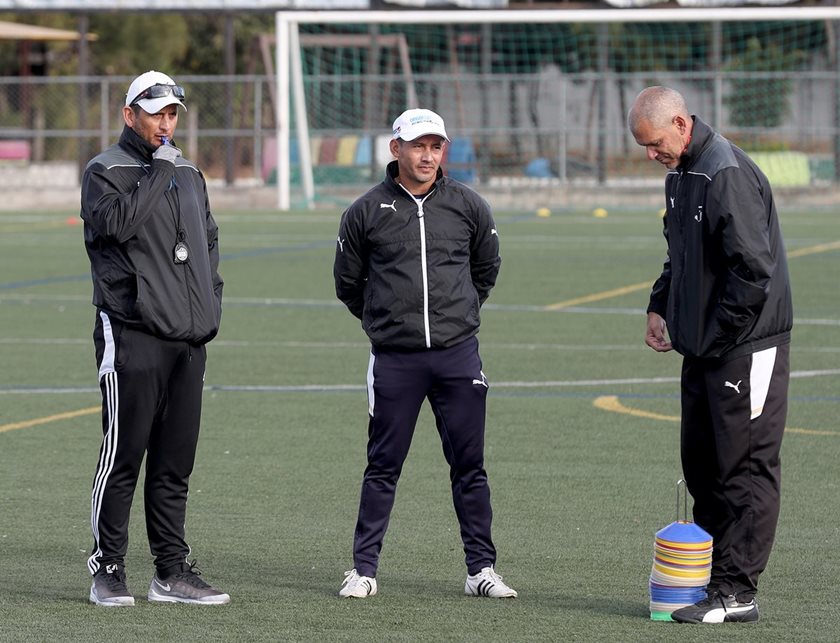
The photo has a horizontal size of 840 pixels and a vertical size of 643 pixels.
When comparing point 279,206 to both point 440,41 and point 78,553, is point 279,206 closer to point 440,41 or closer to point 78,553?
point 440,41

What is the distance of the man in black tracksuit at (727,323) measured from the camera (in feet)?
19.7

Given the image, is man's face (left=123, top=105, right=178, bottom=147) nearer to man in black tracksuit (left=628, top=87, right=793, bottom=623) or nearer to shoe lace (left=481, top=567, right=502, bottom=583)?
man in black tracksuit (left=628, top=87, right=793, bottom=623)

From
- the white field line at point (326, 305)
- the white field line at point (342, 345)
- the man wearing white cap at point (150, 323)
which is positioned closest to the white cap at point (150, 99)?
the man wearing white cap at point (150, 323)

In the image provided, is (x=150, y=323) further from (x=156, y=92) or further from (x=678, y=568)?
(x=678, y=568)

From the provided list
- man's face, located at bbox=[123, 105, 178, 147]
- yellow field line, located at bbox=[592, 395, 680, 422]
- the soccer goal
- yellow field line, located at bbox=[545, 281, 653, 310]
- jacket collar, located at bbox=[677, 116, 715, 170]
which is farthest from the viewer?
the soccer goal

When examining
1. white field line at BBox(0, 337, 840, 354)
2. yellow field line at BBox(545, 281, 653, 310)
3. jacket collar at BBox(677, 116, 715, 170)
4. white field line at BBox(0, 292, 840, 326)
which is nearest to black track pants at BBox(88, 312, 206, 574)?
jacket collar at BBox(677, 116, 715, 170)

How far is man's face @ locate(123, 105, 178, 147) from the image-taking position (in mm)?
6363

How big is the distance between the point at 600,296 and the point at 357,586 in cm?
1204

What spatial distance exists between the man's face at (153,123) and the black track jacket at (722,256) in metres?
1.82

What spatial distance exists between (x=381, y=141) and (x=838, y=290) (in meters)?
18.4

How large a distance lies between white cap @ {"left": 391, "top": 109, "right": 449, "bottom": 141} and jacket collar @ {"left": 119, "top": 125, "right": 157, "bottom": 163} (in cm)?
92

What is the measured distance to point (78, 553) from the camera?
24.0ft

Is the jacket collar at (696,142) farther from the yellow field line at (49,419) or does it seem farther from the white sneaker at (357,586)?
the yellow field line at (49,419)

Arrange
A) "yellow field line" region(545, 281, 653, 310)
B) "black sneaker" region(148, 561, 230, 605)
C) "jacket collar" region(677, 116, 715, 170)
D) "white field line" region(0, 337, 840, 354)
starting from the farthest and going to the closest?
"yellow field line" region(545, 281, 653, 310) < "white field line" region(0, 337, 840, 354) < "black sneaker" region(148, 561, 230, 605) < "jacket collar" region(677, 116, 715, 170)
